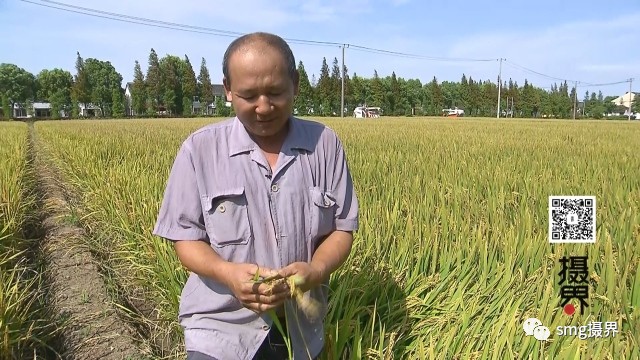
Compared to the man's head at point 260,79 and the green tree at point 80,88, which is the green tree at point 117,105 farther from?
the man's head at point 260,79

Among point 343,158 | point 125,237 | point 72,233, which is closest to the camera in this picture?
point 343,158

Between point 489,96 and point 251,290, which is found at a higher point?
point 489,96

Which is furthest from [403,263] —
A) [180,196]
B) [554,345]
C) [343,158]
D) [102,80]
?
[102,80]

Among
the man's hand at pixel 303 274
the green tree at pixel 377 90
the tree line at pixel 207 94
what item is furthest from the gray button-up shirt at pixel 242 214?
the green tree at pixel 377 90

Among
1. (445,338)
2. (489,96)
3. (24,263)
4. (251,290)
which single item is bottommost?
(24,263)

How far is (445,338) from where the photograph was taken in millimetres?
1339

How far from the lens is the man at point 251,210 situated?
1034 mm

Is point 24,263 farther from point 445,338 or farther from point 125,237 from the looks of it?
point 445,338

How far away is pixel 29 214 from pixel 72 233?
0.80 m

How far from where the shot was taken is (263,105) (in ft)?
3.26

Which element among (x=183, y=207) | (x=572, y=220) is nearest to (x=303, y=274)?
(x=183, y=207)

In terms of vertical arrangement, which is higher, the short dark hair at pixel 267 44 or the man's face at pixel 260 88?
the short dark hair at pixel 267 44

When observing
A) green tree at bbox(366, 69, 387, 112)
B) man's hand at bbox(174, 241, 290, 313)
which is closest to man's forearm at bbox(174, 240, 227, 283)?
man's hand at bbox(174, 241, 290, 313)

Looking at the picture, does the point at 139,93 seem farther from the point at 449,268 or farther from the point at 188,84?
the point at 449,268
